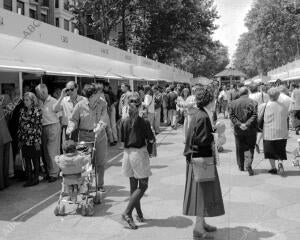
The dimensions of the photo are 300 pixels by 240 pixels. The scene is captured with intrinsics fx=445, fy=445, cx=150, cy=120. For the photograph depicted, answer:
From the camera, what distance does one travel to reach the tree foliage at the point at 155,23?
32594 mm

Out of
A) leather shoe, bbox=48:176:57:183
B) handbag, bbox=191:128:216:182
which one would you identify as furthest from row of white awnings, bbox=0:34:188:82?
handbag, bbox=191:128:216:182

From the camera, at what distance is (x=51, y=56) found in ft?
36.1

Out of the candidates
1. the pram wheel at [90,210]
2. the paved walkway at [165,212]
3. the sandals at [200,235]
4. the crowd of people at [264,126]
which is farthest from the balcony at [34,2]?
the sandals at [200,235]

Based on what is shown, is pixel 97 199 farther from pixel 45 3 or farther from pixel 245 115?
pixel 45 3

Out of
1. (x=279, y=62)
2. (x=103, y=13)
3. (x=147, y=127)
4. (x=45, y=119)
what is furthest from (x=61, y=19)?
(x=147, y=127)

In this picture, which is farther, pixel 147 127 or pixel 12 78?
pixel 12 78

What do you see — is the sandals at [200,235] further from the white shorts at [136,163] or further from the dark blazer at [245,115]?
the dark blazer at [245,115]

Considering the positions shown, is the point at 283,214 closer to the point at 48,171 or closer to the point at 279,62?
the point at 48,171

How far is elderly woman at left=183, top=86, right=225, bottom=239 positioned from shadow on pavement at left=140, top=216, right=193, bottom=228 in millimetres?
470

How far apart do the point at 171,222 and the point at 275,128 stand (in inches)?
140

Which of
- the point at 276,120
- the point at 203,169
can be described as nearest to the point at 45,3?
the point at 276,120

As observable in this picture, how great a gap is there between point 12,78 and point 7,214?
5299 mm

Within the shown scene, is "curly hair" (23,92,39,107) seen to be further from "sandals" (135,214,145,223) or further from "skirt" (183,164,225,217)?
"skirt" (183,164,225,217)

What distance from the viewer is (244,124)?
26.9 feet
